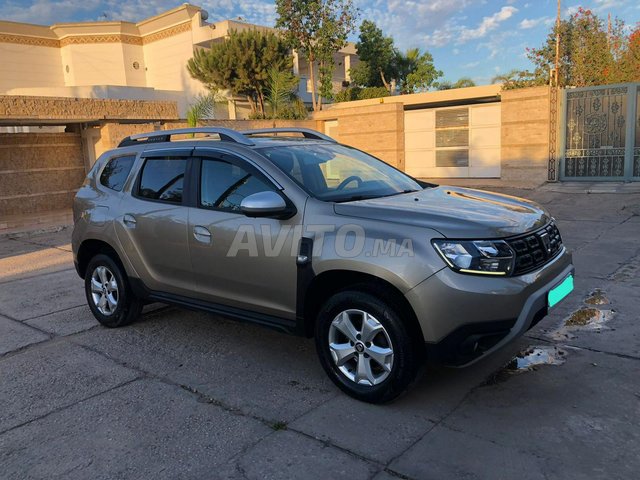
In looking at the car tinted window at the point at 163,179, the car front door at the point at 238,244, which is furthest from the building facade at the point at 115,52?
the car front door at the point at 238,244

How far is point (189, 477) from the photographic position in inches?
111

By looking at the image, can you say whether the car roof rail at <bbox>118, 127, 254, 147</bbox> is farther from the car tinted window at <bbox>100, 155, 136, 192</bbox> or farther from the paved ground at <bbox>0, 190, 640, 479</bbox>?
the paved ground at <bbox>0, 190, 640, 479</bbox>

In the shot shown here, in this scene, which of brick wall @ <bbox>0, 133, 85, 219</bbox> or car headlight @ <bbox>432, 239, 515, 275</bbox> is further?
brick wall @ <bbox>0, 133, 85, 219</bbox>

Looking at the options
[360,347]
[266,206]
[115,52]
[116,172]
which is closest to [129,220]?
[116,172]

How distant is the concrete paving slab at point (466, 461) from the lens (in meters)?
2.73

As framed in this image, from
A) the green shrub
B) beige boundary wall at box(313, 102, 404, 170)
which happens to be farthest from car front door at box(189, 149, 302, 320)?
the green shrub

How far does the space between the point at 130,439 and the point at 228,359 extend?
1.25 meters

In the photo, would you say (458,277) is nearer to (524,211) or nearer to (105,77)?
(524,211)

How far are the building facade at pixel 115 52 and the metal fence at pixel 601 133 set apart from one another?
598 inches

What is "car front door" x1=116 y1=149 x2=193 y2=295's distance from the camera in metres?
4.44

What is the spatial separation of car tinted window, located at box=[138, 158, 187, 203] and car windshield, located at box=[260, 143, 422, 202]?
0.87m

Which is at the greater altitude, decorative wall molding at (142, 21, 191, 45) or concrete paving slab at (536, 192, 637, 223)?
decorative wall molding at (142, 21, 191, 45)

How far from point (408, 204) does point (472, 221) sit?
0.54 m

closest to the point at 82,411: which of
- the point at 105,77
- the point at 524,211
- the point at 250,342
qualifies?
the point at 250,342
